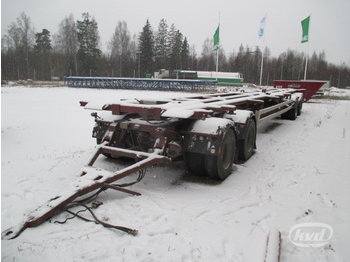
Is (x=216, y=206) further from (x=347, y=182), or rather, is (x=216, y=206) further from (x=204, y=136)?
(x=347, y=182)

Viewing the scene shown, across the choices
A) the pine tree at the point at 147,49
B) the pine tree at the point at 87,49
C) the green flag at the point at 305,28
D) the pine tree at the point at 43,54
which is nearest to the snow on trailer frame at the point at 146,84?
the green flag at the point at 305,28

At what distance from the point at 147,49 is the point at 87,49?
37.5 ft

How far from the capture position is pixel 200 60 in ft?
263

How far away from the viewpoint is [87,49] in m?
54.3

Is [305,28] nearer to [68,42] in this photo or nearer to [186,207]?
[186,207]

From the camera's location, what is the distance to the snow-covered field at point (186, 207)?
9.27ft

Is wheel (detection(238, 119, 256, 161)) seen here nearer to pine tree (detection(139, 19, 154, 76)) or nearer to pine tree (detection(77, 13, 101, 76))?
pine tree (detection(77, 13, 101, 76))

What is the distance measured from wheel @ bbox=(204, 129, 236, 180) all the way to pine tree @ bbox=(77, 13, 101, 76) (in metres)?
52.0

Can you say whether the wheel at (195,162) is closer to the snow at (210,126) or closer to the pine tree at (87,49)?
the snow at (210,126)

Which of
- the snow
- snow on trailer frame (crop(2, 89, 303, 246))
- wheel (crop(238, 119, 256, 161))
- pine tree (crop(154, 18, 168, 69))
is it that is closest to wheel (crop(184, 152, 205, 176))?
snow on trailer frame (crop(2, 89, 303, 246))

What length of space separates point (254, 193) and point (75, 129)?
6.05 meters

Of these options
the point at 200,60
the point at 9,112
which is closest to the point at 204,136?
the point at 9,112

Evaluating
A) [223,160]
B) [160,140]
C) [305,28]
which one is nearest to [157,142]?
[160,140]

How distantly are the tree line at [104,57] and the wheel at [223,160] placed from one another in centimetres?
5241
